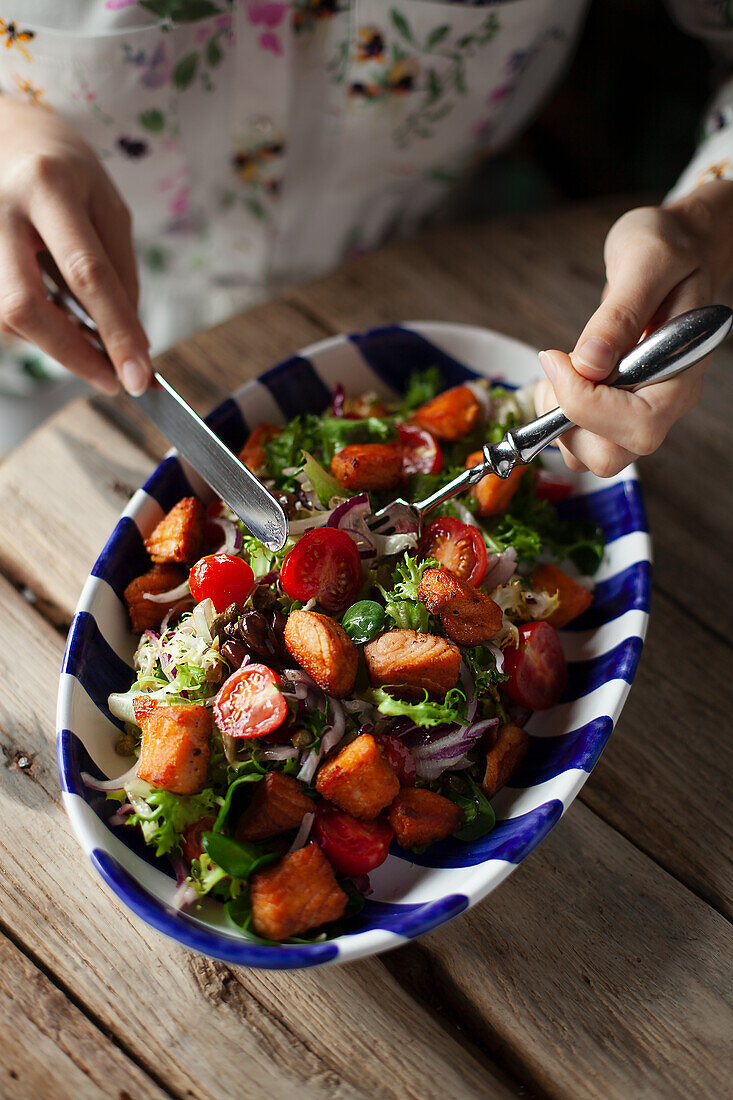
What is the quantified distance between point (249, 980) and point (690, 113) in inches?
135

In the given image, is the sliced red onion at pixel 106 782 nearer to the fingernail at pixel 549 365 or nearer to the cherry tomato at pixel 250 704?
the cherry tomato at pixel 250 704

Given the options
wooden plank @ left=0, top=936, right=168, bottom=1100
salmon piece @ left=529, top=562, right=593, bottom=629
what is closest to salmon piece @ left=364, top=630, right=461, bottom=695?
salmon piece @ left=529, top=562, right=593, bottom=629

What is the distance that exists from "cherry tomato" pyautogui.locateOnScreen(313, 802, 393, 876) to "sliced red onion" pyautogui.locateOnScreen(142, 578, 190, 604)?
529 millimetres

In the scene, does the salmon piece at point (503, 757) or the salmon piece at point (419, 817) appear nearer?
the salmon piece at point (419, 817)

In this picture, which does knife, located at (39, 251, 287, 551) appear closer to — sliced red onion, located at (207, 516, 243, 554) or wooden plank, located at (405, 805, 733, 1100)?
sliced red onion, located at (207, 516, 243, 554)

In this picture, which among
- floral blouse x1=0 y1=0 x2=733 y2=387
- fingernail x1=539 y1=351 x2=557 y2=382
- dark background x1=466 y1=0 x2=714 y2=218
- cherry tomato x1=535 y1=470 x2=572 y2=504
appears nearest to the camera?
fingernail x1=539 y1=351 x2=557 y2=382

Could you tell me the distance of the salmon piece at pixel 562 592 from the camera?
1790 millimetres

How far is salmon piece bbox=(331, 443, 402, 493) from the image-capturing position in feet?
5.83

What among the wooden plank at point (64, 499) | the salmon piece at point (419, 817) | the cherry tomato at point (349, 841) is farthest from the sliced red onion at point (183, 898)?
the wooden plank at point (64, 499)

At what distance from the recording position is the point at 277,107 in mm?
2416

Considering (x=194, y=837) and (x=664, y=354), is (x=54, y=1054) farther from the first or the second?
(x=664, y=354)

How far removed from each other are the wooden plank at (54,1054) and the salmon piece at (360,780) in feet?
1.89

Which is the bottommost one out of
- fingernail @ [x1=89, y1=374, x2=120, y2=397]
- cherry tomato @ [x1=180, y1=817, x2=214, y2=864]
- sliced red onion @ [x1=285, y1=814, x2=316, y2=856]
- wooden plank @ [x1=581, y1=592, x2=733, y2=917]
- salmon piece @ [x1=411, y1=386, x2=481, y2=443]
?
wooden plank @ [x1=581, y1=592, x2=733, y2=917]

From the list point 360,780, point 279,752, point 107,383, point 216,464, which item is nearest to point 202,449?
point 216,464
